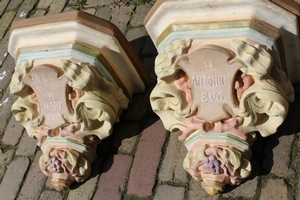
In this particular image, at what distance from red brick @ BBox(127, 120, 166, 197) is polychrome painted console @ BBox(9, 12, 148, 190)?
268 mm

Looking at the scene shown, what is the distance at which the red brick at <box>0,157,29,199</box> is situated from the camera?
132 inches

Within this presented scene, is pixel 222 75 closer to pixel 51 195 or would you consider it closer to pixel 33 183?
pixel 51 195

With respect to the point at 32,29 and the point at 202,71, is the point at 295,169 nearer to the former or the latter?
the point at 202,71

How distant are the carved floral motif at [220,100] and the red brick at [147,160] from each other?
1.07 feet

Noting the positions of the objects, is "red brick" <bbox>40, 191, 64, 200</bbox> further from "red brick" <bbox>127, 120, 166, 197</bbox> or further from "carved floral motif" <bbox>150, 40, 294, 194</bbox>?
"carved floral motif" <bbox>150, 40, 294, 194</bbox>

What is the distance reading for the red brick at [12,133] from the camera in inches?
143

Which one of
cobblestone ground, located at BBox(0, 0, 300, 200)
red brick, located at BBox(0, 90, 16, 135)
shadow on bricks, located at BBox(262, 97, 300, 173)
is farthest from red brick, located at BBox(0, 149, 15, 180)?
shadow on bricks, located at BBox(262, 97, 300, 173)

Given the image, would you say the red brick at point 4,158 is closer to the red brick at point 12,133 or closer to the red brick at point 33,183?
the red brick at point 12,133

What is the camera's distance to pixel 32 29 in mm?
2941

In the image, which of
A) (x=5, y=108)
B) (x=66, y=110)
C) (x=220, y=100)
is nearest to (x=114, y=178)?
(x=66, y=110)

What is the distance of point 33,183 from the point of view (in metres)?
3.32

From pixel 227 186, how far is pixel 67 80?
48.5 inches

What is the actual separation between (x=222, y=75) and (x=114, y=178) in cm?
111

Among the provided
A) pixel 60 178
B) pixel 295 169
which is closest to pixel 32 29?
pixel 60 178
